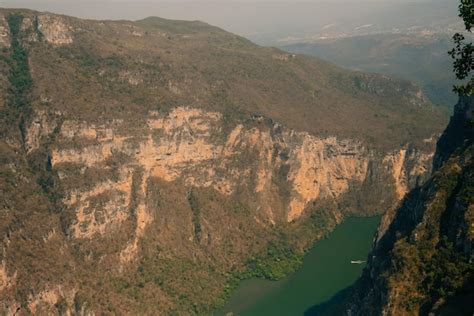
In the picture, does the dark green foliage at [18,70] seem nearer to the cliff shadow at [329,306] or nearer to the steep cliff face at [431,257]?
the cliff shadow at [329,306]

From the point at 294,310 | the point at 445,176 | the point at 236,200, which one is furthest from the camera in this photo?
the point at 236,200

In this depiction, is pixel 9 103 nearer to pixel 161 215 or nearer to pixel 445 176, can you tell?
pixel 161 215

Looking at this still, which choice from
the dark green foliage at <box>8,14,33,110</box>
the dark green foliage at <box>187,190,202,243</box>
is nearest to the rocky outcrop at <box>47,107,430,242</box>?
the dark green foliage at <box>187,190,202,243</box>

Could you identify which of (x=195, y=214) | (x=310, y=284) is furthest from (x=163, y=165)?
(x=310, y=284)

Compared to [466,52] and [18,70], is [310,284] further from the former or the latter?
[466,52]

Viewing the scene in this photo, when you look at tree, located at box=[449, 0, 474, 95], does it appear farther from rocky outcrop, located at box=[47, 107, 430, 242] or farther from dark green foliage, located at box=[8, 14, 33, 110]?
dark green foliage, located at box=[8, 14, 33, 110]

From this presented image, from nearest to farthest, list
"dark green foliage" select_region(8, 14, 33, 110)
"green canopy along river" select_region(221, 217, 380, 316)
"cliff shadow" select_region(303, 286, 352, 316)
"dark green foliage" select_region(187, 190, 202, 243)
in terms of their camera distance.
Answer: "cliff shadow" select_region(303, 286, 352, 316)
"green canopy along river" select_region(221, 217, 380, 316)
"dark green foliage" select_region(8, 14, 33, 110)
"dark green foliage" select_region(187, 190, 202, 243)

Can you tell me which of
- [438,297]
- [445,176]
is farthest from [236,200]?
[438,297]
